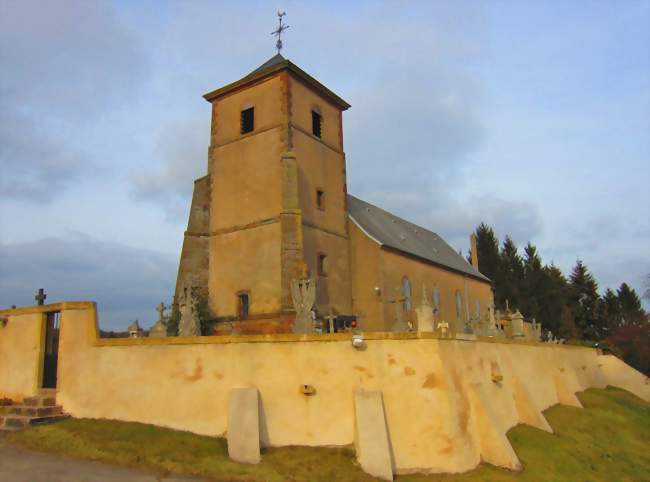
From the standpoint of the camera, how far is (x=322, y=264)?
83.7ft

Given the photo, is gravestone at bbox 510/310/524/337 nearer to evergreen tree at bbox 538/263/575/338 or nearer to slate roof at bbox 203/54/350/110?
slate roof at bbox 203/54/350/110

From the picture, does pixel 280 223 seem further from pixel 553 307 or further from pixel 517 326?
pixel 553 307

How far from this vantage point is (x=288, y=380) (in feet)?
42.5

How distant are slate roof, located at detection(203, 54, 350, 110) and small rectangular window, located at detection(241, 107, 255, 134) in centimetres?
137

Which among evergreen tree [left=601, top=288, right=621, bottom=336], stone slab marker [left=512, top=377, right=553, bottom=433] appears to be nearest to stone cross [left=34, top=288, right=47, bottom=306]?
stone slab marker [left=512, top=377, right=553, bottom=433]

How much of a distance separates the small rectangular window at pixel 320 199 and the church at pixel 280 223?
53 mm

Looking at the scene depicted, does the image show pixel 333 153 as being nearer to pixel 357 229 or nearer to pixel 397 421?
pixel 357 229

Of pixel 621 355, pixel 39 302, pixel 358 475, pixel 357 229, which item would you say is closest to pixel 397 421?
pixel 358 475

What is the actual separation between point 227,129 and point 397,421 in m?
19.2

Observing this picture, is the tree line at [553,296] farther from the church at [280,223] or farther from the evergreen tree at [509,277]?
the church at [280,223]

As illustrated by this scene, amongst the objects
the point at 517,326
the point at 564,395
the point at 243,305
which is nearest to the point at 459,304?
the point at 517,326

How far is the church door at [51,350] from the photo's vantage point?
15086 millimetres

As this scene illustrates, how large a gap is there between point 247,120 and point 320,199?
5449mm

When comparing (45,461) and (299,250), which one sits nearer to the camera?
(45,461)
